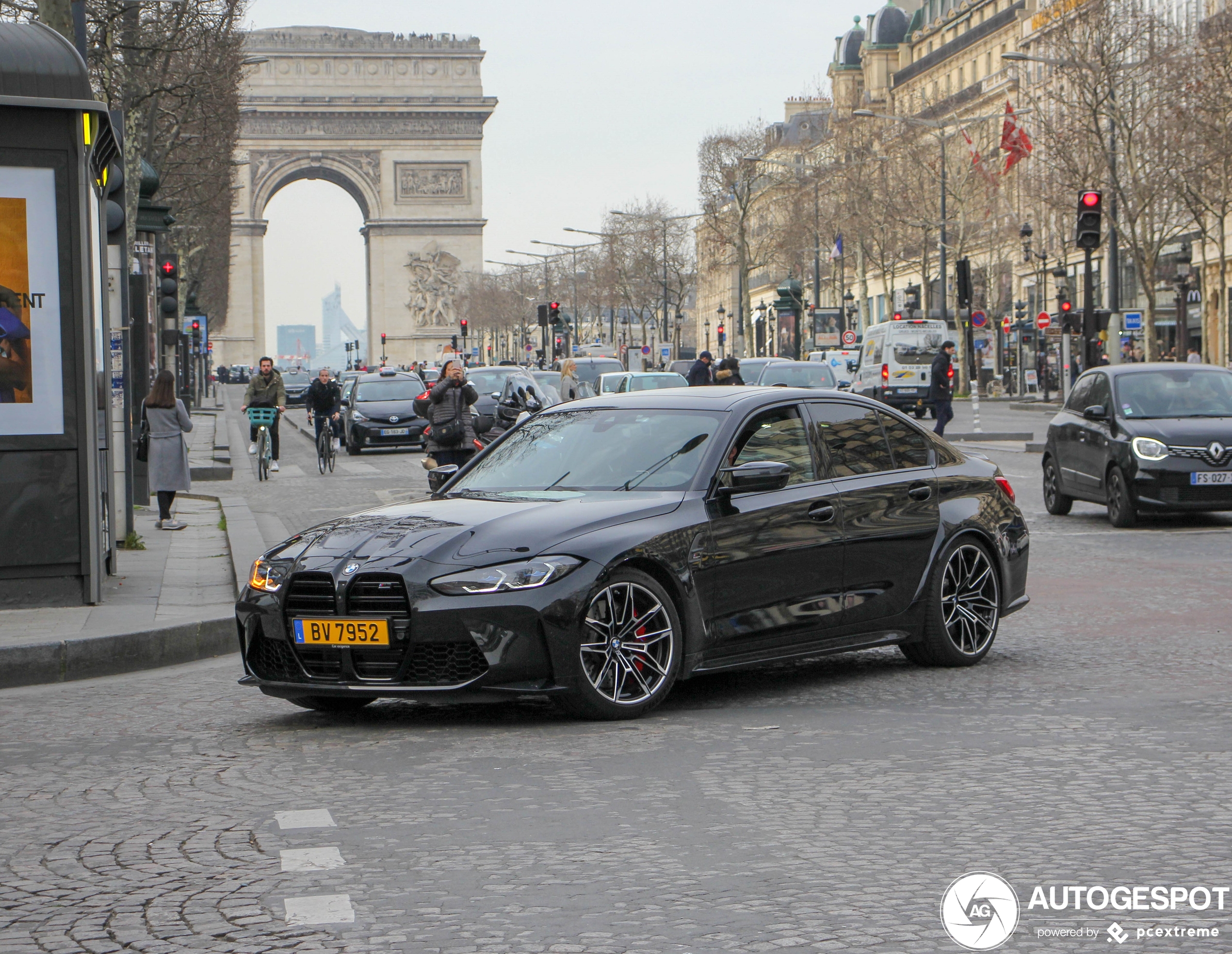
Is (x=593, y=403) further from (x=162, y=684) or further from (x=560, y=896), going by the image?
(x=560, y=896)

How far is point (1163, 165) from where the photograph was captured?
4647 centimetres

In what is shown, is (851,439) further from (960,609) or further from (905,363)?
(905,363)

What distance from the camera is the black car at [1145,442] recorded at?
15.2 m

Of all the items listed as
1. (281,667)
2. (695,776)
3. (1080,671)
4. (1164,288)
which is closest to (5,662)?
(281,667)

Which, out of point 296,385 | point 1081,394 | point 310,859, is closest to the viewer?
point 310,859

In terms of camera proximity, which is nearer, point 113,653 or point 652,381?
point 113,653

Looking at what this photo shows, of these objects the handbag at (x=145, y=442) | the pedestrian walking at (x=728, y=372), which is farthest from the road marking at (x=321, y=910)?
the pedestrian walking at (x=728, y=372)

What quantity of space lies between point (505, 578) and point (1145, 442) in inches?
388

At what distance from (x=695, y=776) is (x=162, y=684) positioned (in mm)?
3618

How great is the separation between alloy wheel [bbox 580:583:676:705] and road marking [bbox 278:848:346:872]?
1895 mm

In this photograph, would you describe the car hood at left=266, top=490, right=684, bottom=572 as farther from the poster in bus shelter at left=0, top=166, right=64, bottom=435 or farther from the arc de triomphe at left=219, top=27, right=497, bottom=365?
the arc de triomphe at left=219, top=27, right=497, bottom=365

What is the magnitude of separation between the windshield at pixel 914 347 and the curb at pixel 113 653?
123ft

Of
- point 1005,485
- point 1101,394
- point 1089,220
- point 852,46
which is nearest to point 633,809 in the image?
point 1005,485

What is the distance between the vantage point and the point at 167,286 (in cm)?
3067
